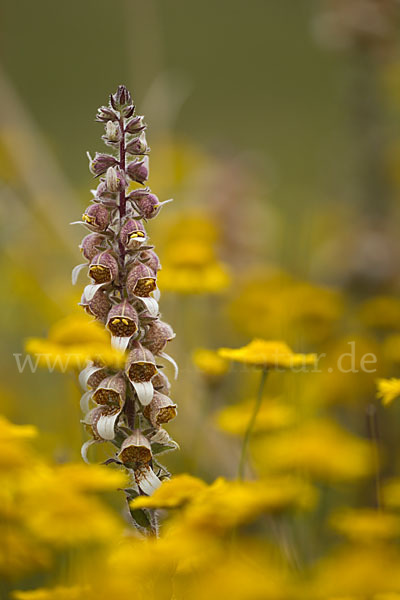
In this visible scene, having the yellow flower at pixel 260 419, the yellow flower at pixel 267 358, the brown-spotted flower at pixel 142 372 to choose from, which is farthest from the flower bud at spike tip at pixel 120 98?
the yellow flower at pixel 260 419

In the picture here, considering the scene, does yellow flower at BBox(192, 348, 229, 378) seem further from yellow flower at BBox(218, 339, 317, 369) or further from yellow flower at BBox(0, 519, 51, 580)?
yellow flower at BBox(0, 519, 51, 580)

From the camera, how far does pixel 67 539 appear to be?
114 centimetres

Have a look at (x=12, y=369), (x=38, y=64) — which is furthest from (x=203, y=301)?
(x=38, y=64)

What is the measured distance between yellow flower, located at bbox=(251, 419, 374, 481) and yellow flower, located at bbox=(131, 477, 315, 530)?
356 mm

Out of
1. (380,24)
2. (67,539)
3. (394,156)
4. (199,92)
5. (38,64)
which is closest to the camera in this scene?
(67,539)

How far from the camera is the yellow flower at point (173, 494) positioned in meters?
0.98

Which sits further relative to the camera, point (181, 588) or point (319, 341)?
point (319, 341)

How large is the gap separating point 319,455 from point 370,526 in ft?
1.09

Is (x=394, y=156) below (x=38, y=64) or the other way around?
below

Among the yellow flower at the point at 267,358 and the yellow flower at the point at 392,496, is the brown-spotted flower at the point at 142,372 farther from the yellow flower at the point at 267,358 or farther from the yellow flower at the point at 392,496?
the yellow flower at the point at 392,496

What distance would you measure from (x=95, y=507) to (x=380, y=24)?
3047 millimetres

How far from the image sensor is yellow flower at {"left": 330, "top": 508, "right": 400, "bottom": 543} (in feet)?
4.00

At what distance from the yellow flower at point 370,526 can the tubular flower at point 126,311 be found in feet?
1.20

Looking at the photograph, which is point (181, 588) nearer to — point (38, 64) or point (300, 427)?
point (300, 427)
